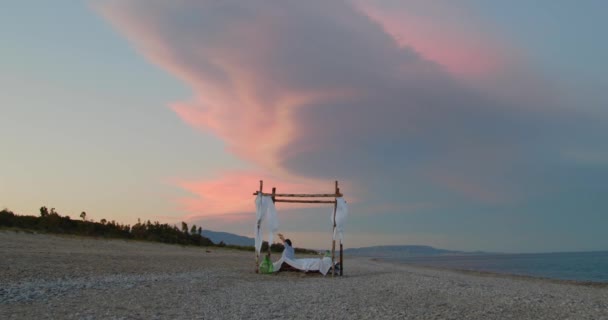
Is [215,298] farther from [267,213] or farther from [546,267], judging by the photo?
[546,267]

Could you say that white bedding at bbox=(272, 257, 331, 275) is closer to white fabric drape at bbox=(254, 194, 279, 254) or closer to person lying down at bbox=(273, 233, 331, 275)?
person lying down at bbox=(273, 233, 331, 275)

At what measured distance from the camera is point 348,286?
55.9 ft

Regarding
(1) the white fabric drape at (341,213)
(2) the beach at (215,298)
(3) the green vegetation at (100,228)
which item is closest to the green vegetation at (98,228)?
(3) the green vegetation at (100,228)

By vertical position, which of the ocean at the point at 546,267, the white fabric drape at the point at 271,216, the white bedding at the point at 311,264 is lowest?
the ocean at the point at 546,267

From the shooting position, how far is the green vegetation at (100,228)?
1225 inches

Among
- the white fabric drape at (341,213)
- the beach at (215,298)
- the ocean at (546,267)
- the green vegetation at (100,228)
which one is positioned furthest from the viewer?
the ocean at (546,267)

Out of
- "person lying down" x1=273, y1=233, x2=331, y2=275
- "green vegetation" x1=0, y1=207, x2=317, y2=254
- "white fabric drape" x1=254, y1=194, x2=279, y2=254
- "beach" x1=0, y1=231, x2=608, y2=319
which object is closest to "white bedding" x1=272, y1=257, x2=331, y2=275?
"person lying down" x1=273, y1=233, x2=331, y2=275

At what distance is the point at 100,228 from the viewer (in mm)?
36562

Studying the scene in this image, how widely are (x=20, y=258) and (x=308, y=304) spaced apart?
1092cm

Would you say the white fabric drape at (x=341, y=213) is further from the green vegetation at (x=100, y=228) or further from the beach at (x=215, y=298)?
the green vegetation at (x=100, y=228)

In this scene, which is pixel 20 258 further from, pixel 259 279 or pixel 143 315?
pixel 143 315

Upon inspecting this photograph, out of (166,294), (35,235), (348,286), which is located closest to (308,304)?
(166,294)

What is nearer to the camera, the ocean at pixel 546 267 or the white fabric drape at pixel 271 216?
the white fabric drape at pixel 271 216

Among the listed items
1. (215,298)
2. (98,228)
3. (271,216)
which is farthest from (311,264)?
(98,228)
